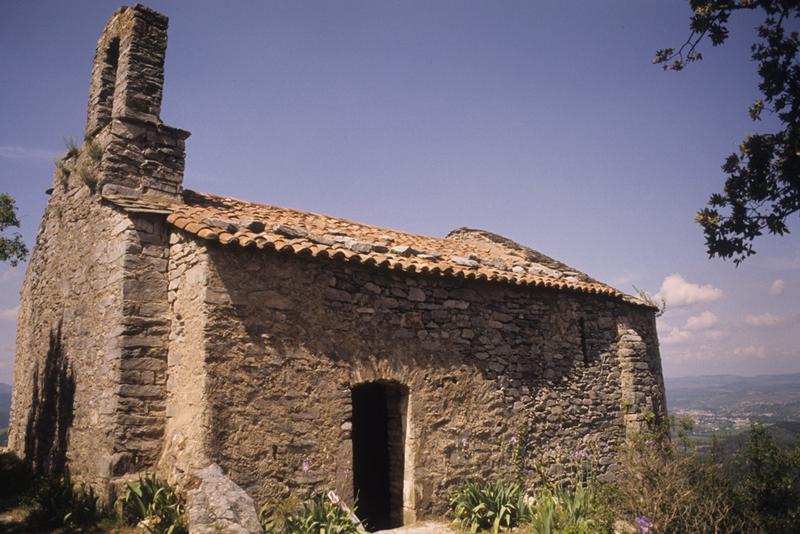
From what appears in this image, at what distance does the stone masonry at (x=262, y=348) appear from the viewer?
674 cm

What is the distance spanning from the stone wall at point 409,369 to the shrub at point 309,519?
0.90ft

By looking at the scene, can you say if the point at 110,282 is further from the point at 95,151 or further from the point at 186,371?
the point at 95,151

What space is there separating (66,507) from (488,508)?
5576 mm

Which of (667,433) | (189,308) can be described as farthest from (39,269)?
(667,433)

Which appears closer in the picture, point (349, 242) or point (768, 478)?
point (768, 478)

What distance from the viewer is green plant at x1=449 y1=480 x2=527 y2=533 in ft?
24.6

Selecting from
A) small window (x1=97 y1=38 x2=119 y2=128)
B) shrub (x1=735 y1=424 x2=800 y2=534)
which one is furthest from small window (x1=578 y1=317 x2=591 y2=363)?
small window (x1=97 y1=38 x2=119 y2=128)

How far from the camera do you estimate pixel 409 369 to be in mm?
8172

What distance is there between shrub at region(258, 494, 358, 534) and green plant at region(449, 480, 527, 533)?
190 cm

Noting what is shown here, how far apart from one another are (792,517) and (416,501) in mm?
4962

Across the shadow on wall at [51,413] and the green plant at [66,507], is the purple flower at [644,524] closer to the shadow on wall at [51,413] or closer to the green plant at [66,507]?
the green plant at [66,507]

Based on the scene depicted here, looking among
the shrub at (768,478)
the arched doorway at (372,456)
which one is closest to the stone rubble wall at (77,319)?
the arched doorway at (372,456)

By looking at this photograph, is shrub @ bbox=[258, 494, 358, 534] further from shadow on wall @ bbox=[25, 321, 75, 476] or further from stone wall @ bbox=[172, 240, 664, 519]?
shadow on wall @ bbox=[25, 321, 75, 476]

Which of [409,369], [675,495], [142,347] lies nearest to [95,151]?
[142,347]
